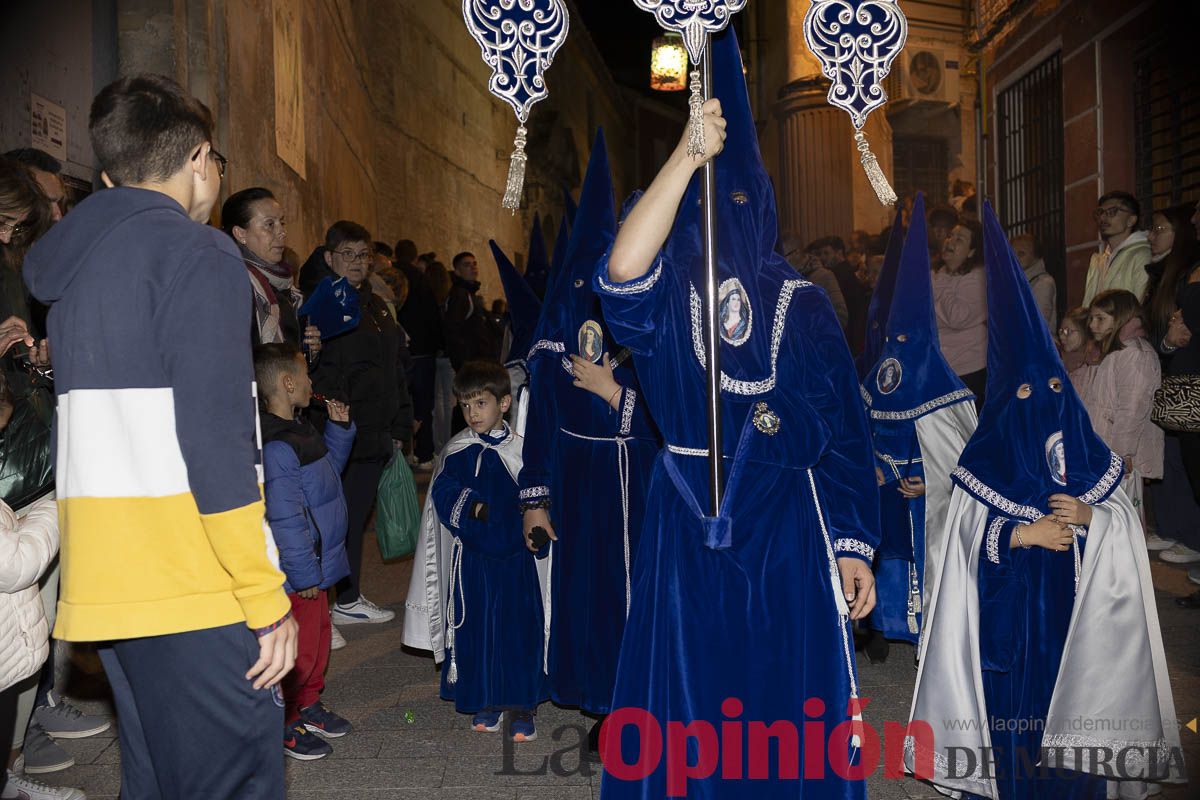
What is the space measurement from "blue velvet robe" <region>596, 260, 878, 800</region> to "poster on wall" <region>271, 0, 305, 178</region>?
309 inches

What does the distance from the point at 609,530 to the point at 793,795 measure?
1651mm

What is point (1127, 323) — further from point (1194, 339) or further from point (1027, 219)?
point (1027, 219)

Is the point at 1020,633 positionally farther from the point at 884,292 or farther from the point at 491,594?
the point at 884,292

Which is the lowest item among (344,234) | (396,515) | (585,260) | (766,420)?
(396,515)

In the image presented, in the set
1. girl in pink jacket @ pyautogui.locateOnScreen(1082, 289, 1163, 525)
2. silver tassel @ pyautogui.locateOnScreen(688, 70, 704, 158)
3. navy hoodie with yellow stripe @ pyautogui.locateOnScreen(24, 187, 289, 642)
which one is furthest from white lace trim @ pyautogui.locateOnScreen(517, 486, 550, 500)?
girl in pink jacket @ pyautogui.locateOnScreen(1082, 289, 1163, 525)

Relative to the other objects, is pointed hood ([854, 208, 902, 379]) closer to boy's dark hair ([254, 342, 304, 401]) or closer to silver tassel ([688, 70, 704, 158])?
boy's dark hair ([254, 342, 304, 401])

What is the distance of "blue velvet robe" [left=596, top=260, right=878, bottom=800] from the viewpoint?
2863 mm

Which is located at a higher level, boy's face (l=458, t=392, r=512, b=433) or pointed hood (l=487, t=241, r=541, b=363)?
pointed hood (l=487, t=241, r=541, b=363)

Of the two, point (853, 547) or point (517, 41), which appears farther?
point (517, 41)

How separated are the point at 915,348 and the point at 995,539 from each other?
1.46 m

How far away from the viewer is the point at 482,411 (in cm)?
477

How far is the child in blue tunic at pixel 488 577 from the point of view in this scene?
4.66 m

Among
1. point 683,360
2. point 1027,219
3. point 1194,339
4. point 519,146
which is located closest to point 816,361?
point 683,360

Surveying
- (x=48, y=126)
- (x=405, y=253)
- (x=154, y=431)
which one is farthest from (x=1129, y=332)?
(x=405, y=253)
